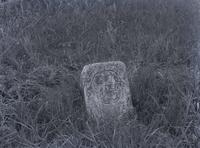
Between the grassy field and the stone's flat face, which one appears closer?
the grassy field

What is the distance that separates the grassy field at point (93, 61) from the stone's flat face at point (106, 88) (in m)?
0.11

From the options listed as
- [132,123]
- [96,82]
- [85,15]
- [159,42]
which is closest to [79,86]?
[96,82]

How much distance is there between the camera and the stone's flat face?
2998mm

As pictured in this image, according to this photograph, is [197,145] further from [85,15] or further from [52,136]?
[85,15]

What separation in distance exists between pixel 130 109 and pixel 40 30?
2084mm

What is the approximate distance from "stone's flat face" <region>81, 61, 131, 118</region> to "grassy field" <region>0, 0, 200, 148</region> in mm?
109

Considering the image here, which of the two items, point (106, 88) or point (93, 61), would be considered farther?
point (93, 61)

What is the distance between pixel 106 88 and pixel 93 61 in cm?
99

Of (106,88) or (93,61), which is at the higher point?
(93,61)

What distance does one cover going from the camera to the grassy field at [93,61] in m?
2.86

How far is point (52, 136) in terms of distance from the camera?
3.01m

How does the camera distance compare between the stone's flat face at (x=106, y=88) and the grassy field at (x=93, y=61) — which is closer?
the grassy field at (x=93, y=61)

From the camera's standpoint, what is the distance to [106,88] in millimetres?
3020

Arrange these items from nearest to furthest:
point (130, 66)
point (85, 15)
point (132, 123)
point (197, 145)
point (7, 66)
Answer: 1. point (197, 145)
2. point (132, 123)
3. point (130, 66)
4. point (7, 66)
5. point (85, 15)
